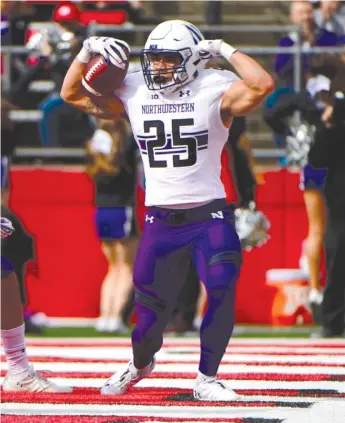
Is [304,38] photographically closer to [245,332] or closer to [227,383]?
[245,332]

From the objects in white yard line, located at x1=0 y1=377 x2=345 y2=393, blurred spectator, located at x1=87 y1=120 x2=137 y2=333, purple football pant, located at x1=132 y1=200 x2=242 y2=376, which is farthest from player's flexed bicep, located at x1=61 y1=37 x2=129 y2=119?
blurred spectator, located at x1=87 y1=120 x2=137 y2=333

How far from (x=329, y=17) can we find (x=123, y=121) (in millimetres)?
2070

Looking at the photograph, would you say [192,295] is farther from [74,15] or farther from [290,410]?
[290,410]

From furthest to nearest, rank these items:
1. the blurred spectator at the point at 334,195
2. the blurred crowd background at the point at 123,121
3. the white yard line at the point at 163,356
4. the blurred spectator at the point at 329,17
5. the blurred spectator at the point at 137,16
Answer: the blurred spectator at the point at 137,16
the blurred spectator at the point at 329,17
the blurred crowd background at the point at 123,121
the blurred spectator at the point at 334,195
the white yard line at the point at 163,356

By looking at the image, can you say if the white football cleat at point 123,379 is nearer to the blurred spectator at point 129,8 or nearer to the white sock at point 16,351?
the white sock at point 16,351

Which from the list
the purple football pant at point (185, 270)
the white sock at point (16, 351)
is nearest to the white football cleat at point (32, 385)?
the white sock at point (16, 351)

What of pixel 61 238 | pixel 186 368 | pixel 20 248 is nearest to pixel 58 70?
pixel 61 238

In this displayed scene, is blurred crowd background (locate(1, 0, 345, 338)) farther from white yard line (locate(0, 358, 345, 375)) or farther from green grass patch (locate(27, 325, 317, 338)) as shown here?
white yard line (locate(0, 358, 345, 375))

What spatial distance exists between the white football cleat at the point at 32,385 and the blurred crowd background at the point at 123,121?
3.13 meters

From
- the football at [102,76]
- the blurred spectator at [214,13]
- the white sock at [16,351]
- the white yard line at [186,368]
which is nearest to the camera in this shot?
the football at [102,76]

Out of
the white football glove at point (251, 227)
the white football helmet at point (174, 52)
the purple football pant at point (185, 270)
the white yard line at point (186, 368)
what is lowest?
the white yard line at point (186, 368)

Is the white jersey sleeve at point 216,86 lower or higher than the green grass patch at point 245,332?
higher

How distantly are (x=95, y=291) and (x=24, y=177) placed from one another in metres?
1.16

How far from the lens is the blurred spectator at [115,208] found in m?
11.1
